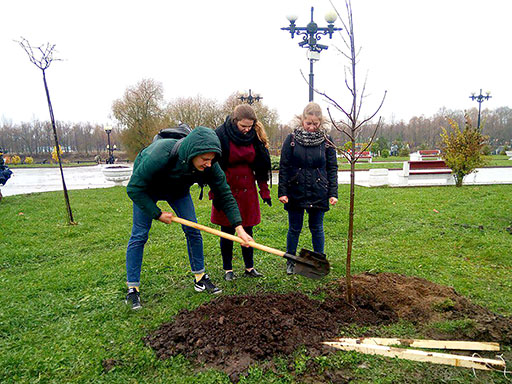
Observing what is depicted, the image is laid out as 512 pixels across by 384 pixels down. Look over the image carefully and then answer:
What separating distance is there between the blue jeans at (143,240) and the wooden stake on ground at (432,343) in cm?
163

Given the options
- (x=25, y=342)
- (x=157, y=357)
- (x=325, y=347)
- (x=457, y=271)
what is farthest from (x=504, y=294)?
(x=25, y=342)

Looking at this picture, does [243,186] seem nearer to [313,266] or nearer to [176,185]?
[176,185]

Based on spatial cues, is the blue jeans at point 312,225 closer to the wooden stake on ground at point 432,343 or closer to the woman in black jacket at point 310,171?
the woman in black jacket at point 310,171

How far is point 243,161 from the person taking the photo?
3570 mm

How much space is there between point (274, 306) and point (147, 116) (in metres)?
Answer: 34.6

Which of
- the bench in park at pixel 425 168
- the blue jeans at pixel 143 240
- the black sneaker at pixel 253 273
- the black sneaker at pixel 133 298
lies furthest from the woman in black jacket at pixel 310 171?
the bench in park at pixel 425 168

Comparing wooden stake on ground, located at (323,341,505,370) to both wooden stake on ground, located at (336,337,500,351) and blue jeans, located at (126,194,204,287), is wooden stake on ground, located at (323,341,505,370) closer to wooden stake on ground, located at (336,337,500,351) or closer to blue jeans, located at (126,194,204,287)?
wooden stake on ground, located at (336,337,500,351)

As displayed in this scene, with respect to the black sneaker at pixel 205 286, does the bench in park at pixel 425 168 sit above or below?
above

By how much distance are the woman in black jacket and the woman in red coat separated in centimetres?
27

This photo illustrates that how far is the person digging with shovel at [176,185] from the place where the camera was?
269 cm

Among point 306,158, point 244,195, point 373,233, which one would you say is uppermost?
point 306,158

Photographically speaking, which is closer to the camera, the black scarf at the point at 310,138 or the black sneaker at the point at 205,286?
the black sneaker at the point at 205,286

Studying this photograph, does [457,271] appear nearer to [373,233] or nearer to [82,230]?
[373,233]

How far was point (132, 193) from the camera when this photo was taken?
2871mm
